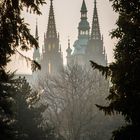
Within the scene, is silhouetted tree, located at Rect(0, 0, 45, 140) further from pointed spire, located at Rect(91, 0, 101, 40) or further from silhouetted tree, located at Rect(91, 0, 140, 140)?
pointed spire, located at Rect(91, 0, 101, 40)

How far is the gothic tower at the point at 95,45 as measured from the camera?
160m

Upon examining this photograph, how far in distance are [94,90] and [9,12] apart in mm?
50751

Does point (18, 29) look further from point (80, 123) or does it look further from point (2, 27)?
point (80, 123)

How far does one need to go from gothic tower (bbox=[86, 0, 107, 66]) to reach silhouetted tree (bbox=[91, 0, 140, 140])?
14336cm

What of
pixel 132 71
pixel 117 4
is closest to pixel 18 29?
pixel 132 71

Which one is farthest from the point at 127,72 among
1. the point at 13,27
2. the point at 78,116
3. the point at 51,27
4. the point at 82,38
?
the point at 82,38

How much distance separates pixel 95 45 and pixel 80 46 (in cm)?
974

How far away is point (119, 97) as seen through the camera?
543 inches

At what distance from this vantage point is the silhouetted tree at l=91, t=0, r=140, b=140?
43.3 feet

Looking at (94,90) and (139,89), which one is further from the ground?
(94,90)

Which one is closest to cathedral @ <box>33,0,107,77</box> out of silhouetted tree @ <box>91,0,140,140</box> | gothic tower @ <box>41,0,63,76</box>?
gothic tower @ <box>41,0,63,76</box>

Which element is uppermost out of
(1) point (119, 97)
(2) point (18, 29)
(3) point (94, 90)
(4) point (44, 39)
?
(4) point (44, 39)

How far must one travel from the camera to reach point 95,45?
529 feet

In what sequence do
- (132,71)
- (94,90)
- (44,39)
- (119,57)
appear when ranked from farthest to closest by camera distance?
A: 1. (44,39)
2. (94,90)
3. (119,57)
4. (132,71)
